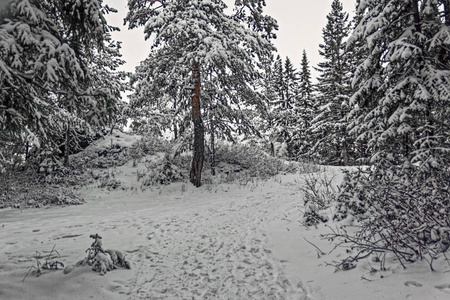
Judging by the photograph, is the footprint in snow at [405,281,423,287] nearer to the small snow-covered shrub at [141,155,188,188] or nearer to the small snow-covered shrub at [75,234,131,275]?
the small snow-covered shrub at [75,234,131,275]

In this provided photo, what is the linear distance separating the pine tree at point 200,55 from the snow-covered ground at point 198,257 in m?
4.82

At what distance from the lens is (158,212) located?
24.9ft

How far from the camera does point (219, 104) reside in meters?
11.7

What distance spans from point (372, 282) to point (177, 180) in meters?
9.39

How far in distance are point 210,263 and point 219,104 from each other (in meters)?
8.53

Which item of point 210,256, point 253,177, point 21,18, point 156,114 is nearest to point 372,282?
point 210,256

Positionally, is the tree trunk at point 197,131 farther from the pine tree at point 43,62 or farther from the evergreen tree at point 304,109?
the evergreen tree at point 304,109

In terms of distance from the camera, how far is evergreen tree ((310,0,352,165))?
21.6 m

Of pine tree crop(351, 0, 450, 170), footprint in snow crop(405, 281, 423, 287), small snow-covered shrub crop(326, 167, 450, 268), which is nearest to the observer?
footprint in snow crop(405, 281, 423, 287)

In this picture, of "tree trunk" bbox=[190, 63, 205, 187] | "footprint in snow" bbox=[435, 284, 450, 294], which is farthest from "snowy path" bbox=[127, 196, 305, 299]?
"tree trunk" bbox=[190, 63, 205, 187]

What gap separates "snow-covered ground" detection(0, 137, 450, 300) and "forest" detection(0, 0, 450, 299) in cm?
34

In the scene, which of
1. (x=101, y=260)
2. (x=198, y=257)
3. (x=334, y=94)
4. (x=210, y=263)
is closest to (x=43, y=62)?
(x=101, y=260)

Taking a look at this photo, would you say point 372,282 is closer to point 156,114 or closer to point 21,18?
point 21,18

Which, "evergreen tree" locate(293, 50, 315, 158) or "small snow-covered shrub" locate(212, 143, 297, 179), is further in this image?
"evergreen tree" locate(293, 50, 315, 158)
